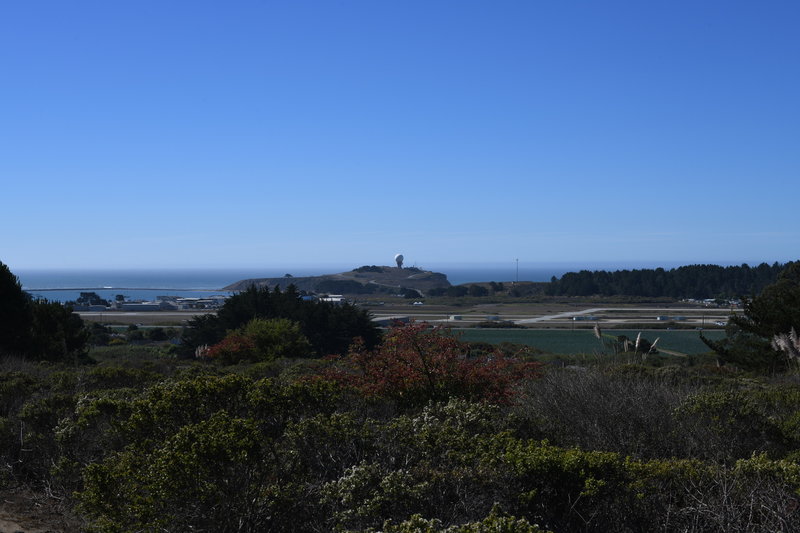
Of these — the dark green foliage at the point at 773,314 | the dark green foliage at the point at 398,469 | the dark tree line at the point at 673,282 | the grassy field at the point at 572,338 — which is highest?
the dark tree line at the point at 673,282

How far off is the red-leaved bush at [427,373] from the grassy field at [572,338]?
96.2ft

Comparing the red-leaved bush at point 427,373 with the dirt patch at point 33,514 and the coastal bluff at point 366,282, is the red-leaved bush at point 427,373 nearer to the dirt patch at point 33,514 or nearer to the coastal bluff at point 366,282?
the dirt patch at point 33,514

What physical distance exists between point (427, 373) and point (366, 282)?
132828 mm

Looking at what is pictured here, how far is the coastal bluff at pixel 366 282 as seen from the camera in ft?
430

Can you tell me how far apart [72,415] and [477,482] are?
4.87 m

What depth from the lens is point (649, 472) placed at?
16.4ft

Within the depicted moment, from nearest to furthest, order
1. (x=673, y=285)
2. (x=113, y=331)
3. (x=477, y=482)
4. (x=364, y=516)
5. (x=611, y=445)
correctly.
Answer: (x=364, y=516) < (x=477, y=482) < (x=611, y=445) < (x=113, y=331) < (x=673, y=285)

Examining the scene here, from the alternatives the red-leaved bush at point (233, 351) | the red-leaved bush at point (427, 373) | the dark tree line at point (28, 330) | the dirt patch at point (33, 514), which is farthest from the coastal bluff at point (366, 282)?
the dirt patch at point (33, 514)

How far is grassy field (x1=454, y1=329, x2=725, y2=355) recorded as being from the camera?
135ft

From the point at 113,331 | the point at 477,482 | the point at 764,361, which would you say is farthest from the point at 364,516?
the point at 113,331

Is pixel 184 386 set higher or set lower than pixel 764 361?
higher

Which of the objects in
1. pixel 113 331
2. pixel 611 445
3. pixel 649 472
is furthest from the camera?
pixel 113 331

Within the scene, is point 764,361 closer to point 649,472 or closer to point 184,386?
point 649,472

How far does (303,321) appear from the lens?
36969 millimetres
